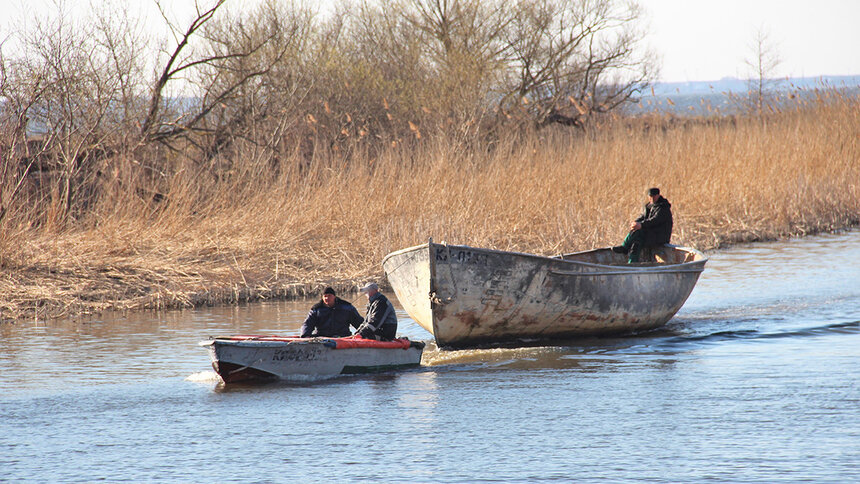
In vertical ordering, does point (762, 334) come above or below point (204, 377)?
above

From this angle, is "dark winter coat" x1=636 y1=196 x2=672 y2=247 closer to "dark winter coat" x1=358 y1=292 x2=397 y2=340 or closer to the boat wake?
the boat wake

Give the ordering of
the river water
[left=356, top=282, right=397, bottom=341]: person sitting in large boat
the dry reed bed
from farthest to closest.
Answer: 1. the dry reed bed
2. [left=356, top=282, right=397, bottom=341]: person sitting in large boat
3. the river water

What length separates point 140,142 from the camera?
19.4 meters

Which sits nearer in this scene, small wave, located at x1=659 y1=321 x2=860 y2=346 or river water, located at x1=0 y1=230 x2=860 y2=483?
river water, located at x1=0 y1=230 x2=860 y2=483

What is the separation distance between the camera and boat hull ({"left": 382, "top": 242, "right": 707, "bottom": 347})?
11.8m

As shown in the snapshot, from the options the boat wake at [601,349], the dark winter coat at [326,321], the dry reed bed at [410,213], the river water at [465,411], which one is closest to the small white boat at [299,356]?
the river water at [465,411]

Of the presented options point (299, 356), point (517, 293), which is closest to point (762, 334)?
point (517, 293)

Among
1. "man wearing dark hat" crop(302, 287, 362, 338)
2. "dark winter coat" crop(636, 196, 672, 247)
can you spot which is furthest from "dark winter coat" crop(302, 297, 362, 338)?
"dark winter coat" crop(636, 196, 672, 247)

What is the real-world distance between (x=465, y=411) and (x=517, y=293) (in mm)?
3033

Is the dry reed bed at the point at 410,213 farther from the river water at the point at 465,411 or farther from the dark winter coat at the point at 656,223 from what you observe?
the dark winter coat at the point at 656,223

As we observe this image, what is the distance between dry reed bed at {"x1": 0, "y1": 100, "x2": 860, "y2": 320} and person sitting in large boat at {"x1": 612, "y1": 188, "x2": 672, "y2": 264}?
12.5 ft

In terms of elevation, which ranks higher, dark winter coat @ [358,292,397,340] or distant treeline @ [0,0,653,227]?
distant treeline @ [0,0,653,227]

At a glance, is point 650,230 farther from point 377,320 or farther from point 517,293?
point 377,320

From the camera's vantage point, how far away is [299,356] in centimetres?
1052
